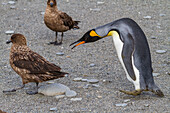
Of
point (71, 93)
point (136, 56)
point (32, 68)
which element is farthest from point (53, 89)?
point (136, 56)

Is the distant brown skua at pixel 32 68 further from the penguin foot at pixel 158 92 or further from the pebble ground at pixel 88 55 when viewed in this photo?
the penguin foot at pixel 158 92

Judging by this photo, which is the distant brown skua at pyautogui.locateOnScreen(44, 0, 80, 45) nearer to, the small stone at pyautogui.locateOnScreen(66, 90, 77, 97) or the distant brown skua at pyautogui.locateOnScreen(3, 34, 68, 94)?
the distant brown skua at pyautogui.locateOnScreen(3, 34, 68, 94)

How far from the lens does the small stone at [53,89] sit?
6.23 meters

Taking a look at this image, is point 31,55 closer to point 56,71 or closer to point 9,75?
point 56,71

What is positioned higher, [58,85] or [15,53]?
[15,53]

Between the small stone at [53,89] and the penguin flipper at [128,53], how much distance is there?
1109mm

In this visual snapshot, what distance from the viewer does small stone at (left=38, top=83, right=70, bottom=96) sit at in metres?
6.23

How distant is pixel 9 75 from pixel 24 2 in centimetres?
535

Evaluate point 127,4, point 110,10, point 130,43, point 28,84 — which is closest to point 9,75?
point 28,84

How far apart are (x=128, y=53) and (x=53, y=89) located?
139 cm

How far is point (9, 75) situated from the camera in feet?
23.6

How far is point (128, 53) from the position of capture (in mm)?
6035

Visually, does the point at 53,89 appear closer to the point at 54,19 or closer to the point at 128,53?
the point at 128,53

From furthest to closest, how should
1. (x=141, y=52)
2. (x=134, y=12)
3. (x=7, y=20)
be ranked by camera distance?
(x=134, y=12), (x=7, y=20), (x=141, y=52)
